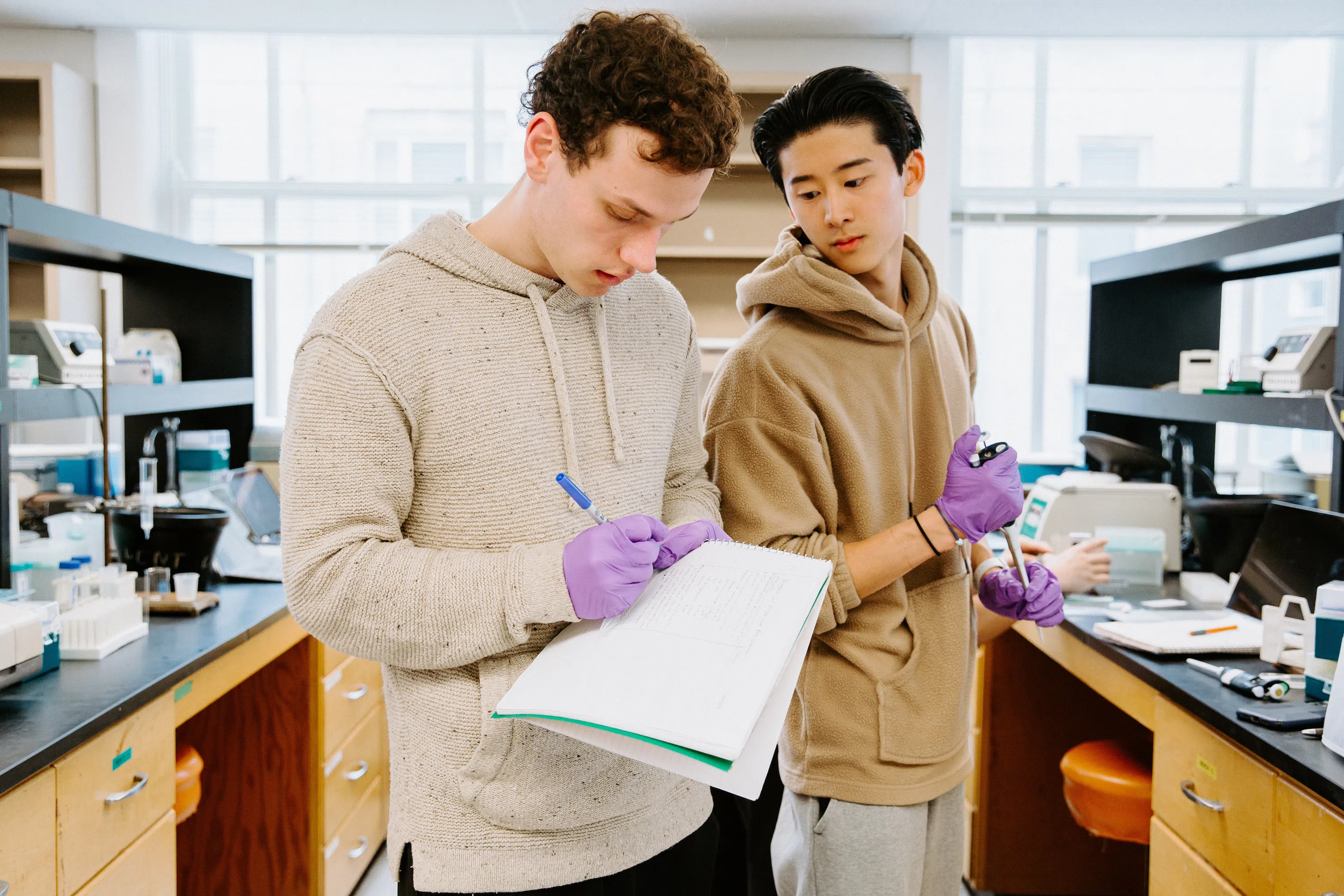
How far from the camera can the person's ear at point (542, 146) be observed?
89 cm

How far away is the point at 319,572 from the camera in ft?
2.71

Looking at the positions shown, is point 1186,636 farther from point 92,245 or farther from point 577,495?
point 92,245

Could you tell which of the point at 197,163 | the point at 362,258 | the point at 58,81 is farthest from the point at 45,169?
the point at 362,258

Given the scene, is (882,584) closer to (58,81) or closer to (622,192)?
(622,192)

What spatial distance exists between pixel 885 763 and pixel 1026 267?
3563mm

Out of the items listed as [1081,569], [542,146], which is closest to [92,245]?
[542,146]

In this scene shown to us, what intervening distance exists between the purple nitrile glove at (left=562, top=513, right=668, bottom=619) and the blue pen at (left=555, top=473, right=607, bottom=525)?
4cm

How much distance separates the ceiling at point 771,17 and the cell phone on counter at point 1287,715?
3037 mm

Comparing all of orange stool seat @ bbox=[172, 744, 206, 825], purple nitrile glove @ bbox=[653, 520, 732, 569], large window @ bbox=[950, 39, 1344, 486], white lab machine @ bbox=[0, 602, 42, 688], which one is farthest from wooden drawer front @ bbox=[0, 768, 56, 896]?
large window @ bbox=[950, 39, 1344, 486]

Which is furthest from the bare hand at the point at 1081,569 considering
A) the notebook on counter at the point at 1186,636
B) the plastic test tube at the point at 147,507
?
the plastic test tube at the point at 147,507

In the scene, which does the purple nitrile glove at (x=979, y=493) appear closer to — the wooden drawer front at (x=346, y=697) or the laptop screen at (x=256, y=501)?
the wooden drawer front at (x=346, y=697)

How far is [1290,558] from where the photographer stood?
1783 millimetres

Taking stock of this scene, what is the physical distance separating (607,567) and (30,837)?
886 millimetres

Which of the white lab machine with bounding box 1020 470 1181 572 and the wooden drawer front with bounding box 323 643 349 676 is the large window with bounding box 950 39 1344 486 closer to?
the white lab machine with bounding box 1020 470 1181 572
